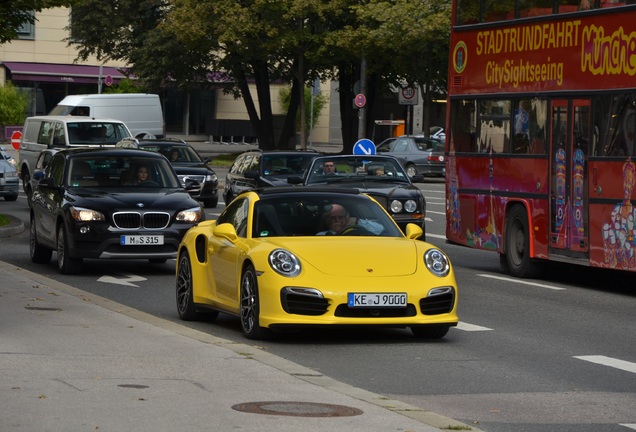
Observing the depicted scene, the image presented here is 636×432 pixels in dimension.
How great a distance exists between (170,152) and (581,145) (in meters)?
20.6

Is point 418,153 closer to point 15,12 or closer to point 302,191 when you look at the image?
point 15,12

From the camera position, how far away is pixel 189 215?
63.8 feet

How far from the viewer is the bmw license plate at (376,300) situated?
40.0 feet

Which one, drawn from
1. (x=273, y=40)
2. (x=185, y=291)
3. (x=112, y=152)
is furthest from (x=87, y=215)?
(x=273, y=40)

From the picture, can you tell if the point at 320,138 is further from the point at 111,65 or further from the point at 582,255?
the point at 582,255

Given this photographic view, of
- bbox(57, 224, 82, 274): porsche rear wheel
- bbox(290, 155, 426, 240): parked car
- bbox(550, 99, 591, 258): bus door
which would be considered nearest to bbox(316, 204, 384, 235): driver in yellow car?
bbox(550, 99, 591, 258): bus door

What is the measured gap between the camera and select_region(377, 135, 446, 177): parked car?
51.4m

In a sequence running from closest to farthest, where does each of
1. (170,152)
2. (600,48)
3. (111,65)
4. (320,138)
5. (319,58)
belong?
(600,48) < (170,152) < (319,58) < (111,65) < (320,138)

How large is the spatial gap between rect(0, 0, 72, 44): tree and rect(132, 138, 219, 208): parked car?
7242 mm

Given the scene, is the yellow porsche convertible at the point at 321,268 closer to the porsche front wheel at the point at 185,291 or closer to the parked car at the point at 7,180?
the porsche front wheel at the point at 185,291

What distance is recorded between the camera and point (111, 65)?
8788cm

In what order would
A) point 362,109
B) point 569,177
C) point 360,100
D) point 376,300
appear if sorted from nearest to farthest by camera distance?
point 376,300
point 569,177
point 360,100
point 362,109

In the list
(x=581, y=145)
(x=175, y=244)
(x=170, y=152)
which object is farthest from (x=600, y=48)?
(x=170, y=152)

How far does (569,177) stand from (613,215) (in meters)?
1.14
